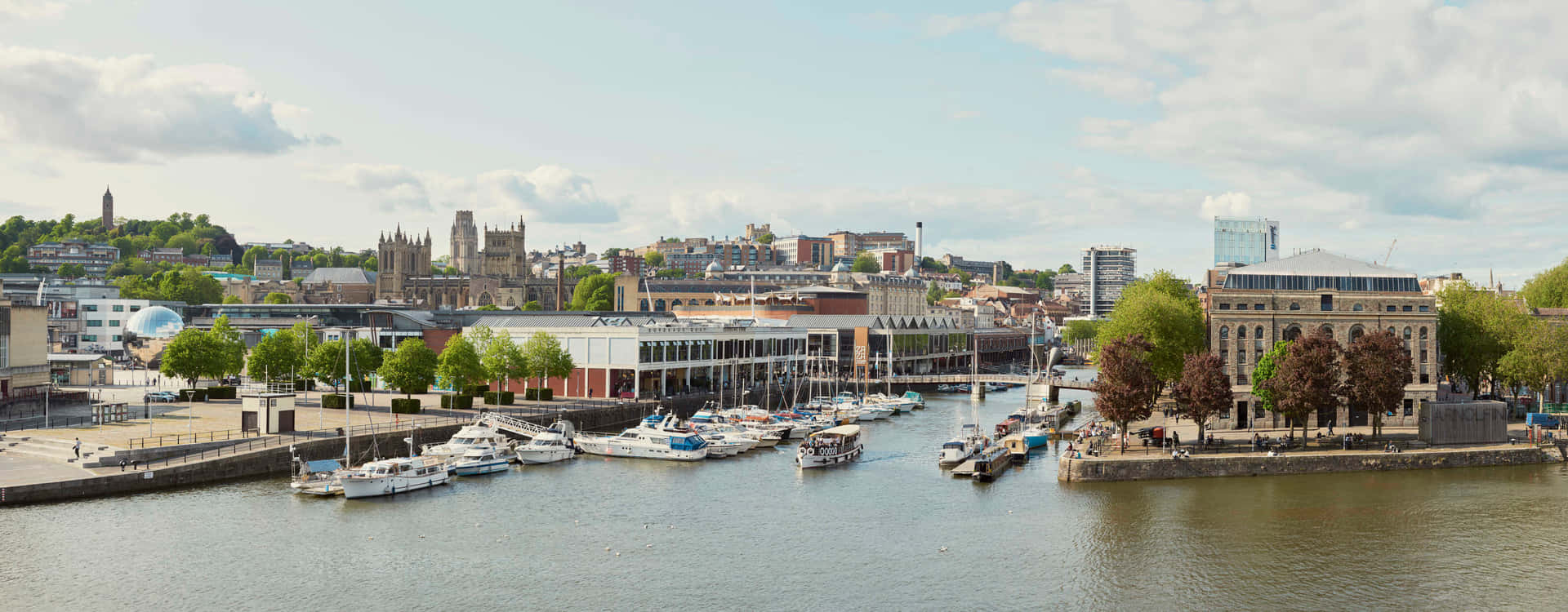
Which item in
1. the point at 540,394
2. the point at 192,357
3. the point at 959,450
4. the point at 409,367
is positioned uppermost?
the point at 192,357

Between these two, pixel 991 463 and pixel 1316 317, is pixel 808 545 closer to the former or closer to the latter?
pixel 991 463

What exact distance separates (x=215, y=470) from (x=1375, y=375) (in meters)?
59.0

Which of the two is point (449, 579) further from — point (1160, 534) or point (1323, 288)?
point (1323, 288)

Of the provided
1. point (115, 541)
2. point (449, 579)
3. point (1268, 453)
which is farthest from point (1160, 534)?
point (115, 541)

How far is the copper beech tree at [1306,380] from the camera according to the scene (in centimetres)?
6109

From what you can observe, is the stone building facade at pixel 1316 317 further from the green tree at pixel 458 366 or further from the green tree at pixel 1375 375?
the green tree at pixel 458 366

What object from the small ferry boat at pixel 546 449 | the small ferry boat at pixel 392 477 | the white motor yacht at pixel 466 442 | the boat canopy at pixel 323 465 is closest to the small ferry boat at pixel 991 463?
the small ferry boat at pixel 546 449

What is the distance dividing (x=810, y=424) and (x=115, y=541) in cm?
4791

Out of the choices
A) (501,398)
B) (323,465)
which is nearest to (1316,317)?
(501,398)

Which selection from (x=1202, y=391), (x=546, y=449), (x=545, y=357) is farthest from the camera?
(x=545, y=357)

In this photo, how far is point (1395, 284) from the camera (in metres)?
76.6

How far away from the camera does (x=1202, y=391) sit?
60.2m

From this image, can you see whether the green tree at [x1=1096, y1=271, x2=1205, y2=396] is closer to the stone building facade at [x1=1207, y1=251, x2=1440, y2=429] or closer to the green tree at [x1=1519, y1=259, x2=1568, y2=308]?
the stone building facade at [x1=1207, y1=251, x2=1440, y2=429]

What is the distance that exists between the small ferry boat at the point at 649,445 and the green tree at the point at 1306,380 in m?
32.4
